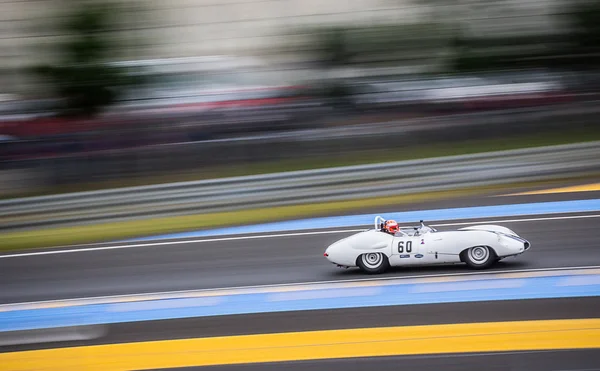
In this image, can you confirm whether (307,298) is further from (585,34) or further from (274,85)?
(585,34)

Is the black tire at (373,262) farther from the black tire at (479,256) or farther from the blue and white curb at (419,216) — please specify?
the blue and white curb at (419,216)

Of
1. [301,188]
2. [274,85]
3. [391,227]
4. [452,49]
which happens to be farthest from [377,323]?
[452,49]

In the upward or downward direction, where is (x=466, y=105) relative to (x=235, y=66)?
downward

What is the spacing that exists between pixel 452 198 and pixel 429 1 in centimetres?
751

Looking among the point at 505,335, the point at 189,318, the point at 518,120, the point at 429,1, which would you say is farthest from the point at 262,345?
the point at 429,1

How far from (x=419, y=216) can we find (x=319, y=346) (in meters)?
4.54

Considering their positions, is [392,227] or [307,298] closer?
[307,298]

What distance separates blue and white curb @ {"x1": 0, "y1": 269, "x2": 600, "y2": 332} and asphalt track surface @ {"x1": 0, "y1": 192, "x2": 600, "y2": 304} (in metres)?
0.25

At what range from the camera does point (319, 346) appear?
20.3ft

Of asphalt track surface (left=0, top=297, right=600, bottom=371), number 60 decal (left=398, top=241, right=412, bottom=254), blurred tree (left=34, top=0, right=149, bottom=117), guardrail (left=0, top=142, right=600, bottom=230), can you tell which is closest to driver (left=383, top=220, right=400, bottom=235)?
number 60 decal (left=398, top=241, right=412, bottom=254)

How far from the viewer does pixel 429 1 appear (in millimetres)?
17062

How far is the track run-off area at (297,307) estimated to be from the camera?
600cm

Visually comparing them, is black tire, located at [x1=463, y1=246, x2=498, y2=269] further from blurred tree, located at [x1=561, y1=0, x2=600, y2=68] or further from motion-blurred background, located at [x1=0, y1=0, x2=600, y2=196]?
blurred tree, located at [x1=561, y1=0, x2=600, y2=68]

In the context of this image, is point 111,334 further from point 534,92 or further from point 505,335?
point 534,92
